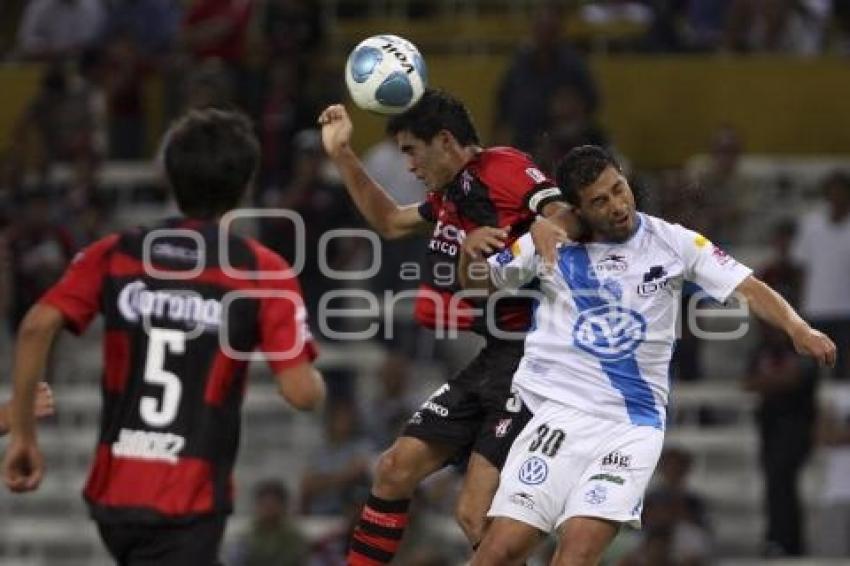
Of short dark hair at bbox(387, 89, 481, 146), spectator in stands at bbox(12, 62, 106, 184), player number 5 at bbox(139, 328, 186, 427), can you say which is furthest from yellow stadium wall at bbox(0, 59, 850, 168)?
player number 5 at bbox(139, 328, 186, 427)

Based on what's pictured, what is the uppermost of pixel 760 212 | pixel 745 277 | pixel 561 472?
pixel 745 277

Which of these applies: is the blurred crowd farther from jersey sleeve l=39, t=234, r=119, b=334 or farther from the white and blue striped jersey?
jersey sleeve l=39, t=234, r=119, b=334

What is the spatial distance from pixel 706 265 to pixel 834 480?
6.67 meters

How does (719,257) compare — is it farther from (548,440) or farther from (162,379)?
(162,379)

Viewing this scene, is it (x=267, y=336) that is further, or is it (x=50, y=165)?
(x=50, y=165)

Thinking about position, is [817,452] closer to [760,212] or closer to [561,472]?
[760,212]

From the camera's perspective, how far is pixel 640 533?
1591 cm

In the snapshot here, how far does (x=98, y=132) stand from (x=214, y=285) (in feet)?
32.9

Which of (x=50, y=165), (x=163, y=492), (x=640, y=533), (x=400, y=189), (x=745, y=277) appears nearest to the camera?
(x=163, y=492)

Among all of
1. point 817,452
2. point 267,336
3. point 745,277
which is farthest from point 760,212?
point 267,336

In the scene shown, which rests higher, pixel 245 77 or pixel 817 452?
pixel 245 77

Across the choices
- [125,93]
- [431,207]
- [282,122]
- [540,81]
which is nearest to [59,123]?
[125,93]

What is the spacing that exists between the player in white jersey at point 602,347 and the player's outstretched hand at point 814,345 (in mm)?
244

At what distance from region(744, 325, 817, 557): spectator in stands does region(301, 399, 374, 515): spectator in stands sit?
2.61 meters
